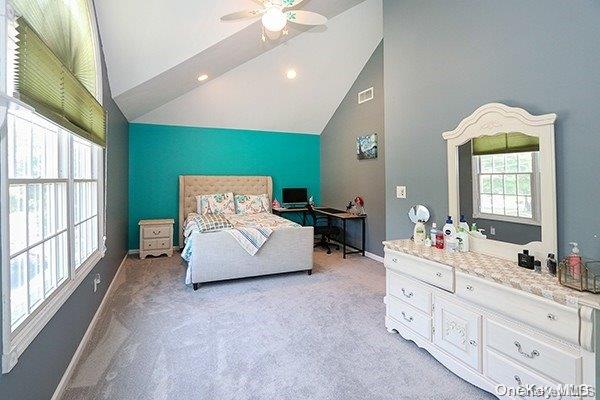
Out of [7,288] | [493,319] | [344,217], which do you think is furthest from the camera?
[344,217]

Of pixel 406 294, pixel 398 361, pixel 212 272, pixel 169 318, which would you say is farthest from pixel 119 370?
pixel 406 294

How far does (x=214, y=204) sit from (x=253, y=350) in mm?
3441

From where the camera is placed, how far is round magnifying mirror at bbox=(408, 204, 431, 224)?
2.48 meters

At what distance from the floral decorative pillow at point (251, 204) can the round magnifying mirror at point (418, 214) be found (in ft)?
10.9

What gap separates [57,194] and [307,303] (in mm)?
2288

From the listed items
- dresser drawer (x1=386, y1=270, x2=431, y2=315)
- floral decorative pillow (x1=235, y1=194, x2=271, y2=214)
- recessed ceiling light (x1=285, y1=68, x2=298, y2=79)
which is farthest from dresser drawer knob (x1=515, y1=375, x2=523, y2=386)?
recessed ceiling light (x1=285, y1=68, x2=298, y2=79)

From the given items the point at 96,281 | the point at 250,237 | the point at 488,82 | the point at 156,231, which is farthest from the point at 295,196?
the point at 488,82

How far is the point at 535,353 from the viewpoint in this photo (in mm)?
1450

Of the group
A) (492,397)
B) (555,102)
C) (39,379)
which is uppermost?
(555,102)

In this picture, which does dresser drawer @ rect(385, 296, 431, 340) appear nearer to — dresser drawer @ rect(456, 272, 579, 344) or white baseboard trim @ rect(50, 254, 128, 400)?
dresser drawer @ rect(456, 272, 579, 344)

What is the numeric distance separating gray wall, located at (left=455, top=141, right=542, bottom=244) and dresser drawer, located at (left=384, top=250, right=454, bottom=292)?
18.3 inches

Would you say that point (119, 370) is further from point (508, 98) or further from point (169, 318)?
point (508, 98)

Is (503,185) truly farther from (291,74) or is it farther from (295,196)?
(295,196)

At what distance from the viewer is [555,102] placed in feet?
5.51
